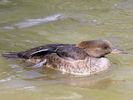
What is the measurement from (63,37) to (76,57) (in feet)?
6.21

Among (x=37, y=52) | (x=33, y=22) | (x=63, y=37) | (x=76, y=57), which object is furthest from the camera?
(x=33, y=22)

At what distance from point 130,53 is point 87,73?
117 centimetres

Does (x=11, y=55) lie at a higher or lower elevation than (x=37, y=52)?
lower

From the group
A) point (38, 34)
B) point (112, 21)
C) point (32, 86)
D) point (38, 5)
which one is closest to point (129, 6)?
point (112, 21)

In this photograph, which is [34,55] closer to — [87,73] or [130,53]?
[87,73]

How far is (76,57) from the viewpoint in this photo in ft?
26.4

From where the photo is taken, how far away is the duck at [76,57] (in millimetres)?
8070

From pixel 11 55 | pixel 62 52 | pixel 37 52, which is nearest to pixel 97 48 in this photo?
pixel 62 52

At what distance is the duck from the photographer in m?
8.07

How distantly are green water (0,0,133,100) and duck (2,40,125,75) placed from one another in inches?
4.9

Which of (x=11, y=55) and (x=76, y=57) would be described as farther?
(x=11, y=55)

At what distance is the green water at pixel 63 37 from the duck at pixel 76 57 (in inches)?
4.9

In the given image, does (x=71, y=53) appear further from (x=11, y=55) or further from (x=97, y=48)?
(x=11, y=55)

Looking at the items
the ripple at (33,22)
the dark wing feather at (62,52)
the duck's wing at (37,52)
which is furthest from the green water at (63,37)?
the dark wing feather at (62,52)
